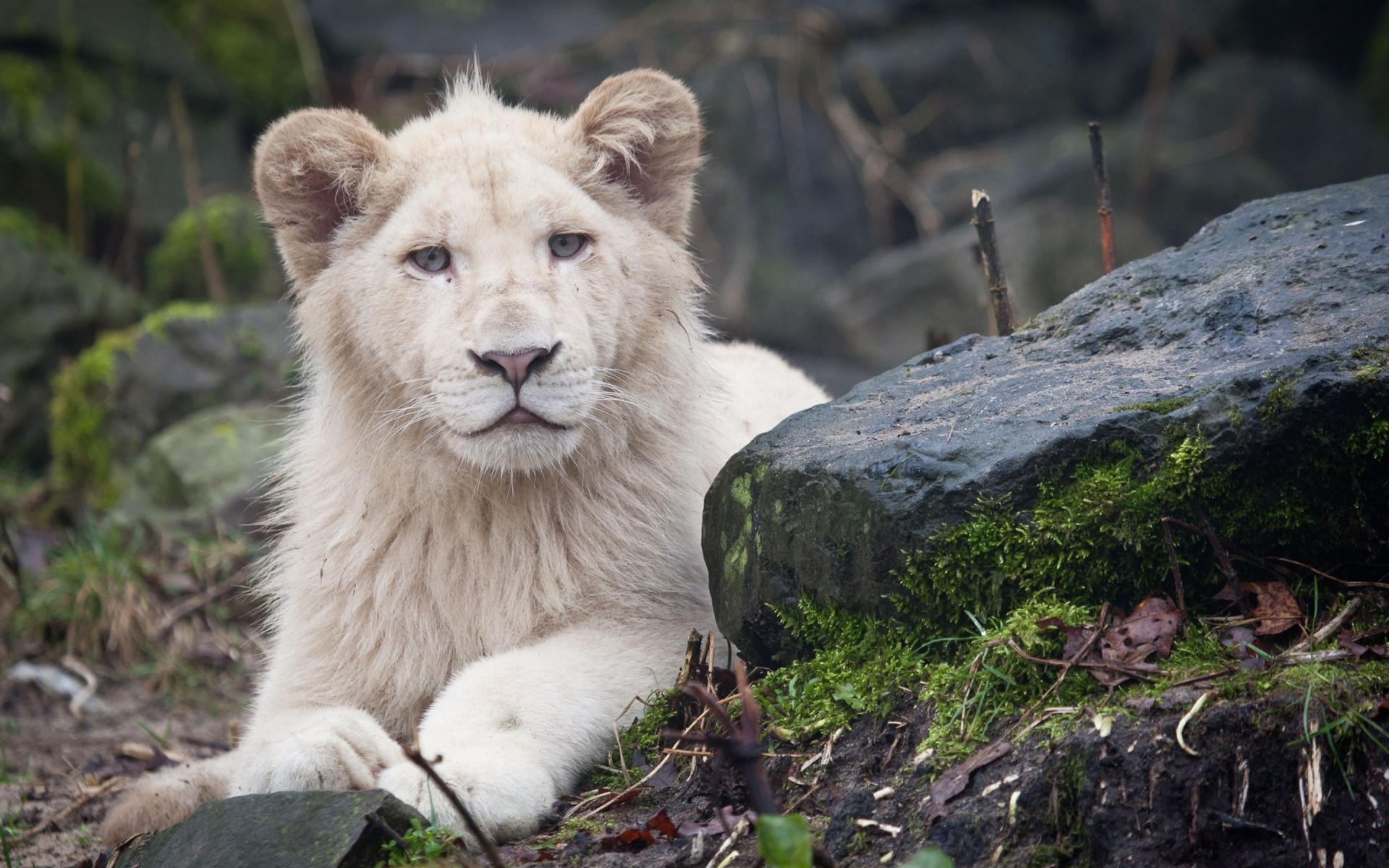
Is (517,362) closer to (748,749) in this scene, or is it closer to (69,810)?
(748,749)

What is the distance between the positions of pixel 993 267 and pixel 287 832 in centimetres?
308

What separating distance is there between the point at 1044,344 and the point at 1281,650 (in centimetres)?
123

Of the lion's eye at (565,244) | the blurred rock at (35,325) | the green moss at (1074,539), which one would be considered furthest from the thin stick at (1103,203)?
the blurred rock at (35,325)

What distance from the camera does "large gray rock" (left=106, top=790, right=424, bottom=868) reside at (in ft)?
9.18

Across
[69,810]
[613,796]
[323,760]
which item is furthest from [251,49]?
[613,796]

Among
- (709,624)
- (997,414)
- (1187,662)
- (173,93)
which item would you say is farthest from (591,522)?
(173,93)

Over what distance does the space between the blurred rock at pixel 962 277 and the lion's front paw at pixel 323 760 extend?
27.2ft

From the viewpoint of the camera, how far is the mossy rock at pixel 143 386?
26.3 feet

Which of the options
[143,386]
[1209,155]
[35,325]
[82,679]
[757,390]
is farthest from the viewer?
[1209,155]

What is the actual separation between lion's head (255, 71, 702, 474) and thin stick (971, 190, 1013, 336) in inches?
42.8

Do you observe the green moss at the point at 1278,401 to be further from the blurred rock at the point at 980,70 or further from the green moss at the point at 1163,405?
the blurred rock at the point at 980,70

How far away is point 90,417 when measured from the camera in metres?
8.03

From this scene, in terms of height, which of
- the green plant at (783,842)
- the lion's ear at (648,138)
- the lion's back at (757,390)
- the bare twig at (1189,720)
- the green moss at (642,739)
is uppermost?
the lion's ear at (648,138)

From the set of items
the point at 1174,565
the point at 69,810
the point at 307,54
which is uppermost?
the point at 307,54
